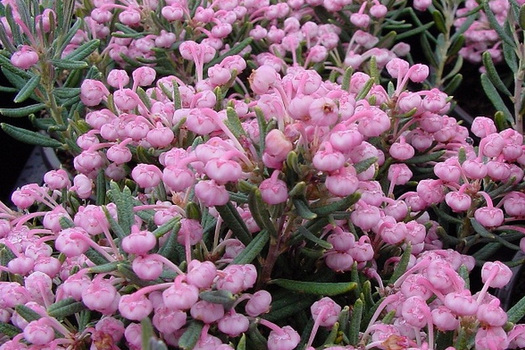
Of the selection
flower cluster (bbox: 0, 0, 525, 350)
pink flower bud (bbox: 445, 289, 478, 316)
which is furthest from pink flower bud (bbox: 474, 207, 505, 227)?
pink flower bud (bbox: 445, 289, 478, 316)

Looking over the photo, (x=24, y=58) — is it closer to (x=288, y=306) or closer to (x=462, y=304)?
(x=288, y=306)

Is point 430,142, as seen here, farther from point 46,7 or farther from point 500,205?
point 46,7

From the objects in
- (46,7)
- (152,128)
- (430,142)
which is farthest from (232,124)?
(46,7)

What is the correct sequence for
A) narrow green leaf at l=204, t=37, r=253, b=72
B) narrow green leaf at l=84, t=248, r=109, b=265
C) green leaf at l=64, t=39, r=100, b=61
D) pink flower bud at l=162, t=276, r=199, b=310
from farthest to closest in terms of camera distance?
narrow green leaf at l=204, t=37, r=253, b=72 → green leaf at l=64, t=39, r=100, b=61 → narrow green leaf at l=84, t=248, r=109, b=265 → pink flower bud at l=162, t=276, r=199, b=310

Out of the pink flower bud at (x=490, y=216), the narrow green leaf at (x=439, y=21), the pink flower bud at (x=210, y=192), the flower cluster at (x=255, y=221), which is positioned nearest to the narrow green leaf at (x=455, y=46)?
the narrow green leaf at (x=439, y=21)

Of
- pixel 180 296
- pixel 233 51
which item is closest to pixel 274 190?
pixel 180 296

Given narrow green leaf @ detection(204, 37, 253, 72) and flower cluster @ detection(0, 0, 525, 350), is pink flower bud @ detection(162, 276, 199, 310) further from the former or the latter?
narrow green leaf @ detection(204, 37, 253, 72)
